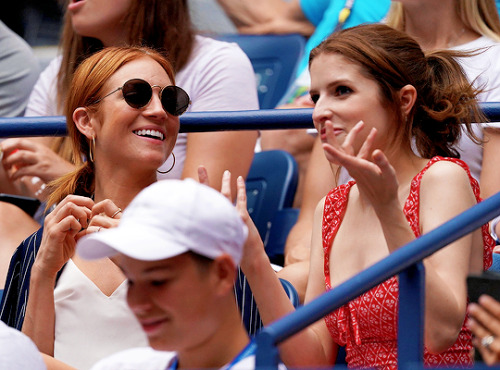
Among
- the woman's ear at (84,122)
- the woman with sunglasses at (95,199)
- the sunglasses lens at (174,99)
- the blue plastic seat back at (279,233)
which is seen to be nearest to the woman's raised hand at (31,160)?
the woman with sunglasses at (95,199)

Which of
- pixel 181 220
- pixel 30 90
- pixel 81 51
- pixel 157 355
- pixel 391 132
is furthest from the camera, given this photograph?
pixel 30 90

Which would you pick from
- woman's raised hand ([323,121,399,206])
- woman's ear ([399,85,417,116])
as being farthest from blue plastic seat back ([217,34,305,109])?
woman's raised hand ([323,121,399,206])

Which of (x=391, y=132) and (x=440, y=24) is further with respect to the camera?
(x=440, y=24)

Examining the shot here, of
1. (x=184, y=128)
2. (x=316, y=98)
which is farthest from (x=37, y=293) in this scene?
(x=316, y=98)

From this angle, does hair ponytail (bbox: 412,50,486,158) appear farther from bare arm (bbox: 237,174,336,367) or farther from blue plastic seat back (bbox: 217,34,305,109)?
blue plastic seat back (bbox: 217,34,305,109)

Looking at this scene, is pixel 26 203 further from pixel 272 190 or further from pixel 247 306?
pixel 247 306

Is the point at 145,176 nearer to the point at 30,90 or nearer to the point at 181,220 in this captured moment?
the point at 181,220

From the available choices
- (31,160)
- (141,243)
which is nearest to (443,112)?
(141,243)

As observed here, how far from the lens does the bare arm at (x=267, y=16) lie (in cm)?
497

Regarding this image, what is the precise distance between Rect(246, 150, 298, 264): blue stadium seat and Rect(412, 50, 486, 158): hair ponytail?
1091 mm

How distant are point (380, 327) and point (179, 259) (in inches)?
32.2

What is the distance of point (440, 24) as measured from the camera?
131 inches

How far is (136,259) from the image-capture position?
168 centimetres

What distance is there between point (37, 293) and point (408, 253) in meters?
1.18
